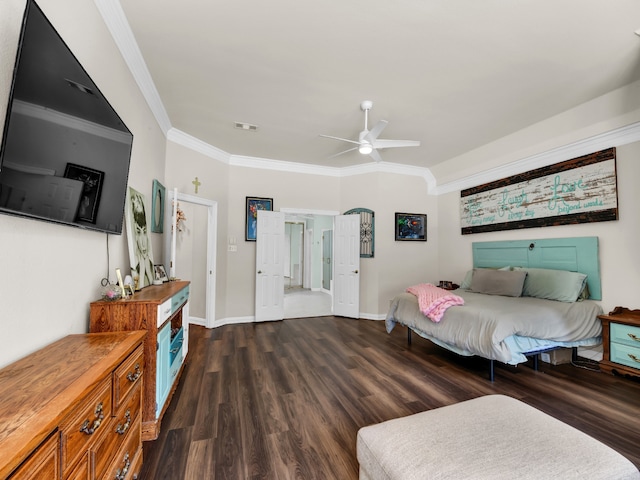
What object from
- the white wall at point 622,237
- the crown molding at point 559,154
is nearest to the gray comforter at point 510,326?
the white wall at point 622,237

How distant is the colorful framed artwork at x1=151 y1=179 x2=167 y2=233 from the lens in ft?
10.8

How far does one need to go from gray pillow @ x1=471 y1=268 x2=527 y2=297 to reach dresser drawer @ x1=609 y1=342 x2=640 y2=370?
0.94m

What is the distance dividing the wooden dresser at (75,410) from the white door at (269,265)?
3.39 meters

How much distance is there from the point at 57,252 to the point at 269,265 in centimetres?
363

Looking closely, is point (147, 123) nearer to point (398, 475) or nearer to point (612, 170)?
point (398, 475)

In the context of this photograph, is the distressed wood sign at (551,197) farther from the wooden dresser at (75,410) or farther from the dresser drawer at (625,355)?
the wooden dresser at (75,410)

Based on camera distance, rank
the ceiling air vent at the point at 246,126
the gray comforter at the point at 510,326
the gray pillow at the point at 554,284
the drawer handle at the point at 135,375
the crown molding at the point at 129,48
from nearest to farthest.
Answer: the drawer handle at the point at 135,375, the crown molding at the point at 129,48, the gray comforter at the point at 510,326, the gray pillow at the point at 554,284, the ceiling air vent at the point at 246,126

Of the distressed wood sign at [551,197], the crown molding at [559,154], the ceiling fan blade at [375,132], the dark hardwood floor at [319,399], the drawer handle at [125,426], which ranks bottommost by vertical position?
the dark hardwood floor at [319,399]

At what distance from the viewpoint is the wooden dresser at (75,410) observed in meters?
0.72

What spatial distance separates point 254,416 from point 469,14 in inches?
132

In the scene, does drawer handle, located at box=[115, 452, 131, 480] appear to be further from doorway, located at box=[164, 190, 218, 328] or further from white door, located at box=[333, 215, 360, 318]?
white door, located at box=[333, 215, 360, 318]

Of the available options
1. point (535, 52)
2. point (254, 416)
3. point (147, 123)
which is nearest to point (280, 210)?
point (147, 123)

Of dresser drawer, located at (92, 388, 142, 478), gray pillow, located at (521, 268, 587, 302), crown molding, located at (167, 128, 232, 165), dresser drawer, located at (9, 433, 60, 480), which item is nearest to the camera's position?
dresser drawer, located at (9, 433, 60, 480)

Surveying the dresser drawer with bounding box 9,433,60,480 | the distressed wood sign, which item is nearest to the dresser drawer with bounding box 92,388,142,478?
the dresser drawer with bounding box 9,433,60,480
